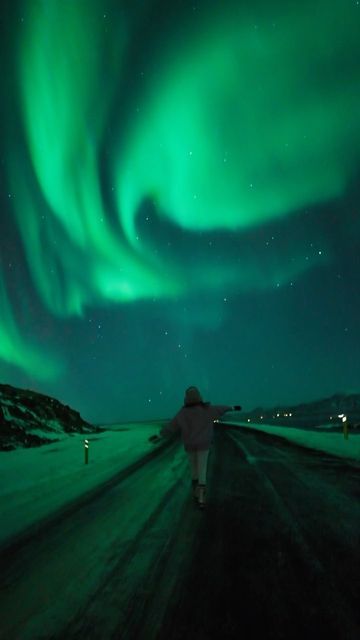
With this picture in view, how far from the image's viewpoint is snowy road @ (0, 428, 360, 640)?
3.54 meters

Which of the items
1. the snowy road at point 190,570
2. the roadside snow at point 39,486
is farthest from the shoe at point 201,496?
the roadside snow at point 39,486

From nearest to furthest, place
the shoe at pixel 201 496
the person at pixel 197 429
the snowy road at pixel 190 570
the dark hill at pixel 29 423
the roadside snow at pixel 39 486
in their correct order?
the snowy road at pixel 190 570, the roadside snow at pixel 39 486, the shoe at pixel 201 496, the person at pixel 197 429, the dark hill at pixel 29 423

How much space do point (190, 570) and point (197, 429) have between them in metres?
3.55

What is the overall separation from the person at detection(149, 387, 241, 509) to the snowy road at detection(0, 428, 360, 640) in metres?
0.50

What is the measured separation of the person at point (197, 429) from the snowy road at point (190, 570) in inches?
19.9

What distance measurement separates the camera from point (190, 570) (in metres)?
4.74

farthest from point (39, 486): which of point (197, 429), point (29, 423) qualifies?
point (29, 423)

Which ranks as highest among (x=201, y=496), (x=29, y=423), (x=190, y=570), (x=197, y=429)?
(x=29, y=423)

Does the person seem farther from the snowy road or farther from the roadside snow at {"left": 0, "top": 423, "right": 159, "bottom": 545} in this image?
the roadside snow at {"left": 0, "top": 423, "right": 159, "bottom": 545}

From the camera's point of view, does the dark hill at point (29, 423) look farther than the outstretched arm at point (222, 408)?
Yes

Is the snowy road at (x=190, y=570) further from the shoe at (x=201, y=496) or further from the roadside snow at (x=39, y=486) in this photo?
the roadside snow at (x=39, y=486)

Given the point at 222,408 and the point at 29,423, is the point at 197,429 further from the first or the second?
the point at 29,423

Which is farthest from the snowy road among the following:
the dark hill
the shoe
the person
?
the dark hill

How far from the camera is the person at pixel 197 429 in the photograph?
27.0ft
